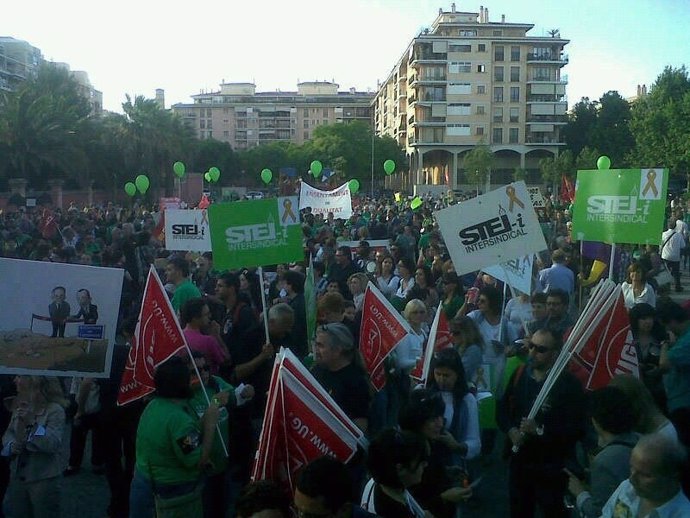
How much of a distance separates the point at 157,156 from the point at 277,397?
52492mm

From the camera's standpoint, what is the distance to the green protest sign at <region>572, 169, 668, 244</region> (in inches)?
290

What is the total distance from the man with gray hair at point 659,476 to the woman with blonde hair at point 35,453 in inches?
131

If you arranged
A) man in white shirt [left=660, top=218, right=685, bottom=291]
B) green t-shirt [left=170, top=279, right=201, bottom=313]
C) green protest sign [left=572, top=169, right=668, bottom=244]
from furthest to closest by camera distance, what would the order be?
man in white shirt [left=660, top=218, right=685, bottom=291] → green t-shirt [left=170, top=279, right=201, bottom=313] → green protest sign [left=572, top=169, right=668, bottom=244]

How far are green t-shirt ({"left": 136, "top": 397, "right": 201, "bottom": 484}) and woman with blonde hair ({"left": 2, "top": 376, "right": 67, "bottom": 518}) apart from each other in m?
0.85

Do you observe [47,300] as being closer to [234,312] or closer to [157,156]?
[234,312]

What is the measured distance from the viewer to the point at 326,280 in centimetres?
1055

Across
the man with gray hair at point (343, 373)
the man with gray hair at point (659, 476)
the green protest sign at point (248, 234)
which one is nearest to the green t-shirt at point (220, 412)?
the man with gray hair at point (343, 373)

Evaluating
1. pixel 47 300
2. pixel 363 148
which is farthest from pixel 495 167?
pixel 47 300

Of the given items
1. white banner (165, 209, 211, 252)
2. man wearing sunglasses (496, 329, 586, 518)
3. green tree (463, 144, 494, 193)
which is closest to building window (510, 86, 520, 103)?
green tree (463, 144, 494, 193)

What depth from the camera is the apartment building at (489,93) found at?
7825cm

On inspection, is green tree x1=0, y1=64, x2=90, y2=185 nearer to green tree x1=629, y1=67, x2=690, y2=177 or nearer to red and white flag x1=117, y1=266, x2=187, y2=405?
green tree x1=629, y1=67, x2=690, y2=177

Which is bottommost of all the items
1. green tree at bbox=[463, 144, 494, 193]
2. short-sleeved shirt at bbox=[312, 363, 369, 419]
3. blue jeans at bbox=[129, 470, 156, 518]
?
blue jeans at bbox=[129, 470, 156, 518]

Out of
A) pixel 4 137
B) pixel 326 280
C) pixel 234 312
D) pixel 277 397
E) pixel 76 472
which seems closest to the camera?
pixel 277 397

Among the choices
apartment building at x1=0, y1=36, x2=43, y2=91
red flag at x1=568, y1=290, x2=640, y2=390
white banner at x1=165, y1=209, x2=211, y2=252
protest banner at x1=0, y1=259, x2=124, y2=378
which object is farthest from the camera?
apartment building at x1=0, y1=36, x2=43, y2=91
